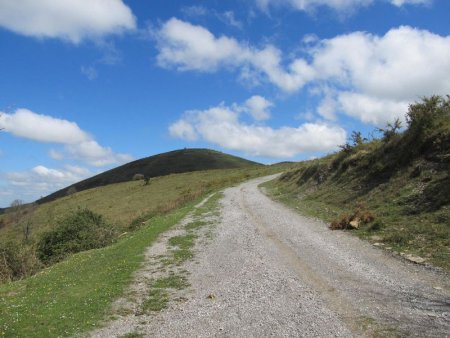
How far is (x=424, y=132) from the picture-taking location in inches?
1058

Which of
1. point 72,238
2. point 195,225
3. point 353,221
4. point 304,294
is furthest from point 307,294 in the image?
point 72,238

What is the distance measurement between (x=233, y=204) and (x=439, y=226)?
21.6 meters

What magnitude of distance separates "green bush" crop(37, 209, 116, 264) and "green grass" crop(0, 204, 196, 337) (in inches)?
375

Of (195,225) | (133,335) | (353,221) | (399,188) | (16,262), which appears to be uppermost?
(399,188)

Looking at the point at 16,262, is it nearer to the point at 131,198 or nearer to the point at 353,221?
the point at 353,221

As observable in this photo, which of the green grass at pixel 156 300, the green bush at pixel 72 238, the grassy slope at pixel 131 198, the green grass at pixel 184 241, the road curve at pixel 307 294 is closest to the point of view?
the road curve at pixel 307 294

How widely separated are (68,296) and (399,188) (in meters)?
19.5

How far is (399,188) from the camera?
974 inches

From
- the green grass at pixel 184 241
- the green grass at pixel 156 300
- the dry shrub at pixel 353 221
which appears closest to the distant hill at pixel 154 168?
the green grass at pixel 184 241

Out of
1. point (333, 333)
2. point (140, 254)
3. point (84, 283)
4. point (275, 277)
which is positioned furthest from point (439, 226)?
point (84, 283)

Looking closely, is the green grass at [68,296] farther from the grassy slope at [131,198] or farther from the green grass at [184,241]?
the grassy slope at [131,198]

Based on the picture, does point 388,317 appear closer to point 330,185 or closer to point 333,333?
point 333,333

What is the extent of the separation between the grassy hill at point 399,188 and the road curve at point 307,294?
1789mm

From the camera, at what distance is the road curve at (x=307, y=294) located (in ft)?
31.0
